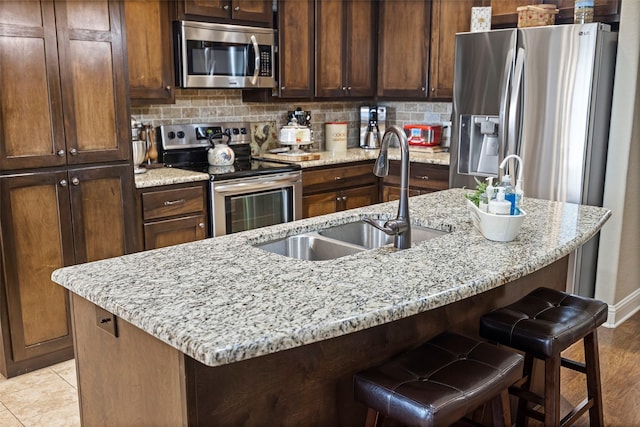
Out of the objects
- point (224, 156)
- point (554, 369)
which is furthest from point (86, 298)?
point (224, 156)

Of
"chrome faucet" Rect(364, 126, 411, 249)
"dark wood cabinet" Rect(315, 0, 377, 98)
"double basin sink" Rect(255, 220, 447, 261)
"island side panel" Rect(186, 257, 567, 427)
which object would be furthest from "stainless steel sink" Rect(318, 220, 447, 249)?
"dark wood cabinet" Rect(315, 0, 377, 98)

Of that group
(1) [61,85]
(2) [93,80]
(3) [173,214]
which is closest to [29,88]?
(1) [61,85]

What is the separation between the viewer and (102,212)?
3244 millimetres

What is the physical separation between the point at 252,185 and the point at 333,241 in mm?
1735

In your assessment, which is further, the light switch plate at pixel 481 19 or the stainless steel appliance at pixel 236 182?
the light switch plate at pixel 481 19

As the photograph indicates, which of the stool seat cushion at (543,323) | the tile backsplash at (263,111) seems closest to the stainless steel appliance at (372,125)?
the tile backsplash at (263,111)

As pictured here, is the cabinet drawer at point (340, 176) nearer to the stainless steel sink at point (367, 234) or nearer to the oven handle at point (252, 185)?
the oven handle at point (252, 185)

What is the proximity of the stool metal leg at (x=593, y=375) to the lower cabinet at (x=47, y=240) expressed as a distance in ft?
7.86

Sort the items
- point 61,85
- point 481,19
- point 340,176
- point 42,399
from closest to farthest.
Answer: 1. point 42,399
2. point 61,85
3. point 481,19
4. point 340,176

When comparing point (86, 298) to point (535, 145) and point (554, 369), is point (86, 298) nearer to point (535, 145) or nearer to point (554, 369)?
point (554, 369)

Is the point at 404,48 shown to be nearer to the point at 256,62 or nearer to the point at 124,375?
the point at 256,62

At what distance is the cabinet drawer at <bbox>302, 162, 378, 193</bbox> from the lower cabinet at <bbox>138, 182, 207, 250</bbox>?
920mm

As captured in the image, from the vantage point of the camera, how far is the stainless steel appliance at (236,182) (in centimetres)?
378

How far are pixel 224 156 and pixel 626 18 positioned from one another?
8.70 feet
